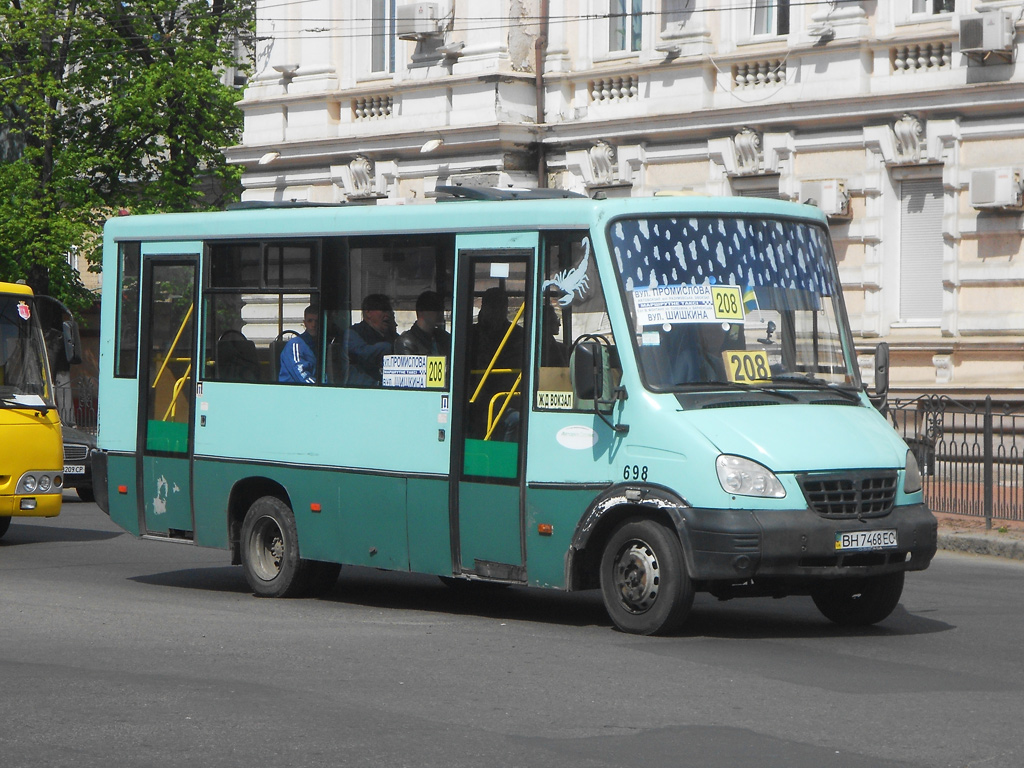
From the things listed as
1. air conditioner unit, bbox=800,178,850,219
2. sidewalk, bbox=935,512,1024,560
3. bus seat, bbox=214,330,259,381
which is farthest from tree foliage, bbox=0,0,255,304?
bus seat, bbox=214,330,259,381

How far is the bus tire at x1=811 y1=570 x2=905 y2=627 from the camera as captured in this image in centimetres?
1046

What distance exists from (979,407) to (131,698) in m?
11.9

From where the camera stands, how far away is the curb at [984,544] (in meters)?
15.9

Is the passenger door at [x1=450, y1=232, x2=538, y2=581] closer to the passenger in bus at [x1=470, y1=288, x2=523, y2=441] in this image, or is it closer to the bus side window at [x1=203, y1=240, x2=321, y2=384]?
the passenger in bus at [x1=470, y1=288, x2=523, y2=441]

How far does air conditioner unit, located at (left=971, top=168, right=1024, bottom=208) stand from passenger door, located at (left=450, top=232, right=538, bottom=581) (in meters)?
12.0

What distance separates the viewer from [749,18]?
24.2 metres

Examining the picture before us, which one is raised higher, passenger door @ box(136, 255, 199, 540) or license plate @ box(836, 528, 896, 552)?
passenger door @ box(136, 255, 199, 540)

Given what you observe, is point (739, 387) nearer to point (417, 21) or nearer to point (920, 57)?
point (920, 57)

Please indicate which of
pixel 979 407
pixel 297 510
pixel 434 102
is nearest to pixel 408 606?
pixel 297 510

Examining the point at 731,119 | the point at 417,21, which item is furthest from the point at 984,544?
the point at 417,21

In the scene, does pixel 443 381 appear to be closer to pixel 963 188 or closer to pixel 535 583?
pixel 535 583

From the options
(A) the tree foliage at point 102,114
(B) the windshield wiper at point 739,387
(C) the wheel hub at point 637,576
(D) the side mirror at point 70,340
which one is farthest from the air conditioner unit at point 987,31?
(A) the tree foliage at point 102,114

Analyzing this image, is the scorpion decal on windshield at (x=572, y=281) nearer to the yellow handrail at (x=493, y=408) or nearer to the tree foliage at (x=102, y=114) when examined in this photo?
the yellow handrail at (x=493, y=408)

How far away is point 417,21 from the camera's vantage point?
87.4 feet
